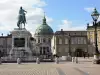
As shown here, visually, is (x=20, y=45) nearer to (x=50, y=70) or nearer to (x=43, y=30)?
(x=50, y=70)

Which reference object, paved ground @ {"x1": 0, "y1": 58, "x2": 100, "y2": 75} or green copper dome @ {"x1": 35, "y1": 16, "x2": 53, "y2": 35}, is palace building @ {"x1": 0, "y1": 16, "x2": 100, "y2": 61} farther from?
paved ground @ {"x1": 0, "y1": 58, "x2": 100, "y2": 75}

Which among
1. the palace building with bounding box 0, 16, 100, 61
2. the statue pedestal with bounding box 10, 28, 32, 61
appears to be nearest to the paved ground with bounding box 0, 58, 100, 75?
the statue pedestal with bounding box 10, 28, 32, 61

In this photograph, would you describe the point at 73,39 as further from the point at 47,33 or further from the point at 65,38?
the point at 47,33

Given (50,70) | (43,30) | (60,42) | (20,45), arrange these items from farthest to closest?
(43,30)
(60,42)
(20,45)
(50,70)

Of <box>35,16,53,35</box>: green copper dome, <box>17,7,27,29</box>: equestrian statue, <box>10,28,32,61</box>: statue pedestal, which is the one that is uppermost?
<box>35,16,53,35</box>: green copper dome

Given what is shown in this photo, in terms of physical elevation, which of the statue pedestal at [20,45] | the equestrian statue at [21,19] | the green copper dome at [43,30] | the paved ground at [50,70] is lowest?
the paved ground at [50,70]

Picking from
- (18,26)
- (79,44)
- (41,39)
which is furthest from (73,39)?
(18,26)

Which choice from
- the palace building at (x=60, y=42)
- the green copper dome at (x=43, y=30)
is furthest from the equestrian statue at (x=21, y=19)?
the green copper dome at (x=43, y=30)

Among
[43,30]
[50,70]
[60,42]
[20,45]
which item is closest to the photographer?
[50,70]

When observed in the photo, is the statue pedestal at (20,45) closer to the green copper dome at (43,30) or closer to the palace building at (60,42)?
the palace building at (60,42)

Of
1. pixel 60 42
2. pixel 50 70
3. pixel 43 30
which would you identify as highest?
pixel 43 30

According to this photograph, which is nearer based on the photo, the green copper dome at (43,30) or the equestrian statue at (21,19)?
the equestrian statue at (21,19)

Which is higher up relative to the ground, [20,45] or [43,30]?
[43,30]

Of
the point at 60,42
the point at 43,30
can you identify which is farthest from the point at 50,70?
the point at 43,30
